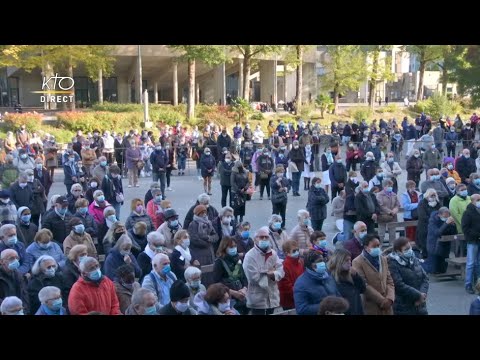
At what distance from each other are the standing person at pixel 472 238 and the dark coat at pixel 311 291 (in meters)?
3.57

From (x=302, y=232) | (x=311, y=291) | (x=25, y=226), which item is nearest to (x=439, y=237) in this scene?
(x=302, y=232)

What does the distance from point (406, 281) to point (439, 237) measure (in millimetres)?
3127

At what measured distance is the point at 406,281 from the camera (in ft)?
22.3

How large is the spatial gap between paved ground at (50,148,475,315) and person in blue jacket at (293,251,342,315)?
9.48 feet

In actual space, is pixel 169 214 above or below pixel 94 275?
above

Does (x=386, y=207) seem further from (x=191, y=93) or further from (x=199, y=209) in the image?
(x=191, y=93)

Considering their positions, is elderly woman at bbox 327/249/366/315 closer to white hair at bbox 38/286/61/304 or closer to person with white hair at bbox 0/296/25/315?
white hair at bbox 38/286/61/304

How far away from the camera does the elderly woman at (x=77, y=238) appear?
27.0ft

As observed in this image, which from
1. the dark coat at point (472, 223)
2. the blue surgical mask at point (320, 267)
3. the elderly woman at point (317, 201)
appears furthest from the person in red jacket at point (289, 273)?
the elderly woman at point (317, 201)

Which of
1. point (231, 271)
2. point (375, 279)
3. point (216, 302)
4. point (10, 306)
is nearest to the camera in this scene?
point (10, 306)

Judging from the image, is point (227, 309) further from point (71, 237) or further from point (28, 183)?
point (28, 183)

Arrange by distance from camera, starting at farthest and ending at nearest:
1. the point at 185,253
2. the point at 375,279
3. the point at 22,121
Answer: the point at 22,121
the point at 185,253
the point at 375,279

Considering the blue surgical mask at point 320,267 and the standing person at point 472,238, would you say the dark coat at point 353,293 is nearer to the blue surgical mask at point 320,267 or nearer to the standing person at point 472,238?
the blue surgical mask at point 320,267
